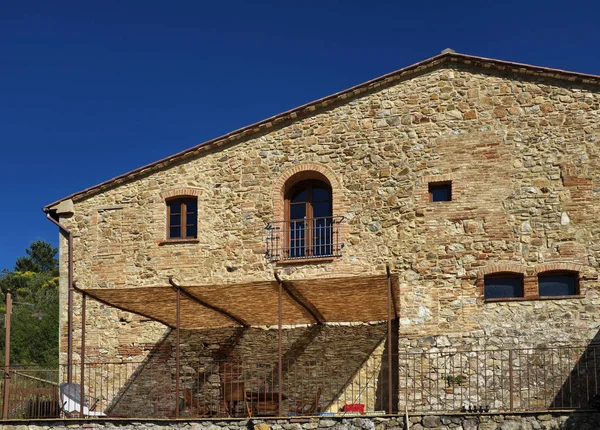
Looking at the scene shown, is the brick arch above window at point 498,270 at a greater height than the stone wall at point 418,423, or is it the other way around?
the brick arch above window at point 498,270

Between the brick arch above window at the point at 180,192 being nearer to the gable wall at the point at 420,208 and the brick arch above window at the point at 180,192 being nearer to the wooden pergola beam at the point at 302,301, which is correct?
the gable wall at the point at 420,208

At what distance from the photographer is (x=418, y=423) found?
38.1 ft

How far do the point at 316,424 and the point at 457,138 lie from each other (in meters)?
5.62

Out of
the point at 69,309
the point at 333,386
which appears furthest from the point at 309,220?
the point at 69,309

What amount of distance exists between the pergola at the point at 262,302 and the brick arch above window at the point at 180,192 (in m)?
2.36

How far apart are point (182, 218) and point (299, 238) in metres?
2.35

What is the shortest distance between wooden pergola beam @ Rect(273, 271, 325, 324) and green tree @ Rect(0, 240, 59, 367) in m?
13.4

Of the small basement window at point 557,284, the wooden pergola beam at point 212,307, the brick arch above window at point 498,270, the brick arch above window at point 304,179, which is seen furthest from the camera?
the brick arch above window at point 304,179

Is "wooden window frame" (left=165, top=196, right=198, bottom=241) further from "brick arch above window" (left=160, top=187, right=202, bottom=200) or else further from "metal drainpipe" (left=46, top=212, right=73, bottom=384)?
"metal drainpipe" (left=46, top=212, right=73, bottom=384)

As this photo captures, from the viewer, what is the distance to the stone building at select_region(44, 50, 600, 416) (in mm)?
13383

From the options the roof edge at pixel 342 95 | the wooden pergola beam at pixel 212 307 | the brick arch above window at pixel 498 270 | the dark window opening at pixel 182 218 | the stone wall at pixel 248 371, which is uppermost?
the roof edge at pixel 342 95

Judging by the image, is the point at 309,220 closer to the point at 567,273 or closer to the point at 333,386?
the point at 333,386

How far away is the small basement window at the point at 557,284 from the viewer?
1354 centimetres

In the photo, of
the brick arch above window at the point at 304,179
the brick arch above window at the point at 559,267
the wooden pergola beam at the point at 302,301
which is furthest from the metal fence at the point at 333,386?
the brick arch above window at the point at 304,179
